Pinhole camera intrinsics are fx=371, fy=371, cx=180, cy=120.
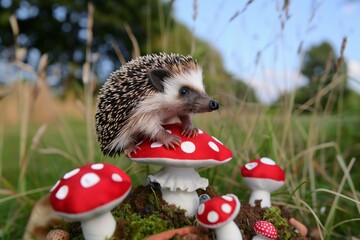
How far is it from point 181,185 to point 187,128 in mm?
274

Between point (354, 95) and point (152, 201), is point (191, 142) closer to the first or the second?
point (152, 201)

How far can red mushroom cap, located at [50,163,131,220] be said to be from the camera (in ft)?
4.40

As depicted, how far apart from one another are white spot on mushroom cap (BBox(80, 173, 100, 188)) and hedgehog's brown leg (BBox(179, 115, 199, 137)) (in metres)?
0.51

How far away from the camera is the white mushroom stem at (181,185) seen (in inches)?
67.2

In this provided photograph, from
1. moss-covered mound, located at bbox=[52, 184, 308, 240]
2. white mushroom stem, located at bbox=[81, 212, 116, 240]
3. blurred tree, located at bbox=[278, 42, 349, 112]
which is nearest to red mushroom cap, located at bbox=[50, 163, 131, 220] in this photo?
white mushroom stem, located at bbox=[81, 212, 116, 240]

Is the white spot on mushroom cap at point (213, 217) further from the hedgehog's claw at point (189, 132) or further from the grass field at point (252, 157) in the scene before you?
the grass field at point (252, 157)

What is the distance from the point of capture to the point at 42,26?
→ 2364 centimetres

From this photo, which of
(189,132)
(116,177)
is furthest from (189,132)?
(116,177)

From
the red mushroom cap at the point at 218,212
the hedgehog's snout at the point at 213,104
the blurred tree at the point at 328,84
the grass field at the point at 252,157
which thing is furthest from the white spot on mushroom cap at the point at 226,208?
the blurred tree at the point at 328,84

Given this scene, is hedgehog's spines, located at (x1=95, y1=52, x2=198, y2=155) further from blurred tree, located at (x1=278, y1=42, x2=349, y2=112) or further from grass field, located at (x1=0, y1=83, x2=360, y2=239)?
blurred tree, located at (x1=278, y1=42, x2=349, y2=112)

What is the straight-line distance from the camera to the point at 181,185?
170 centimetres

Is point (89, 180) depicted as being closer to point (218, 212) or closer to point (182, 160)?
point (182, 160)

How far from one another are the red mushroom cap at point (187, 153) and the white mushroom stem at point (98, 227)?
303mm

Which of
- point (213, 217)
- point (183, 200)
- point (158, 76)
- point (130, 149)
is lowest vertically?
point (183, 200)
